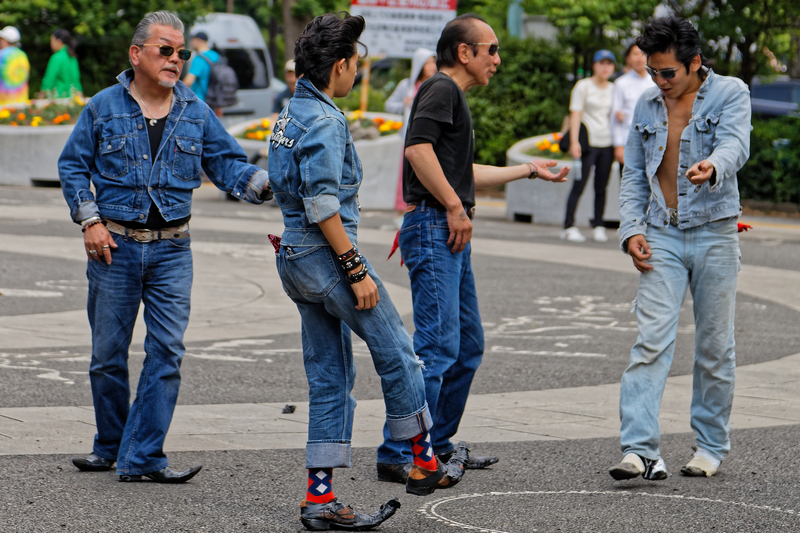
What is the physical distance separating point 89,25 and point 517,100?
10.0 m

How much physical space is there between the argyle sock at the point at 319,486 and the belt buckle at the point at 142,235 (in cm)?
118

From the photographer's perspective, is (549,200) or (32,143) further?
(32,143)

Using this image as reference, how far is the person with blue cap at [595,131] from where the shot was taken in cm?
1256

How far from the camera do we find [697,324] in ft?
15.7

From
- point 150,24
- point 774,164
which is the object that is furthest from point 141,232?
point 774,164

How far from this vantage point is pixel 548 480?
459 centimetres

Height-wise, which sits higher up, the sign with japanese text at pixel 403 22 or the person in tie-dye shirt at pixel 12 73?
the sign with japanese text at pixel 403 22

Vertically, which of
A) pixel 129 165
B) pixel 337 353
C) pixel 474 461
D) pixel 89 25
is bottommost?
pixel 474 461

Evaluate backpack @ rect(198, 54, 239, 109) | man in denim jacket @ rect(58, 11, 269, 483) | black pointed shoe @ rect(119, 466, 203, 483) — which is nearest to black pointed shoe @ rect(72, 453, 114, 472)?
man in denim jacket @ rect(58, 11, 269, 483)

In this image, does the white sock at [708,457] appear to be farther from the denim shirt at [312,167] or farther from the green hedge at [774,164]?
the green hedge at [774,164]

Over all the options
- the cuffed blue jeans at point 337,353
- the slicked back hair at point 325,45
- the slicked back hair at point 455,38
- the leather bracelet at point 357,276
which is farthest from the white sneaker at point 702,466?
the slicked back hair at point 325,45

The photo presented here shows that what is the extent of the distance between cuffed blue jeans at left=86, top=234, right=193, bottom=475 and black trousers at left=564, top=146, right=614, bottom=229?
8.86m

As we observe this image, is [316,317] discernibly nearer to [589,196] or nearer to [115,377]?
[115,377]

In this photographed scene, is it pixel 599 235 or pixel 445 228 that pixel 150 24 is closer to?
pixel 445 228
